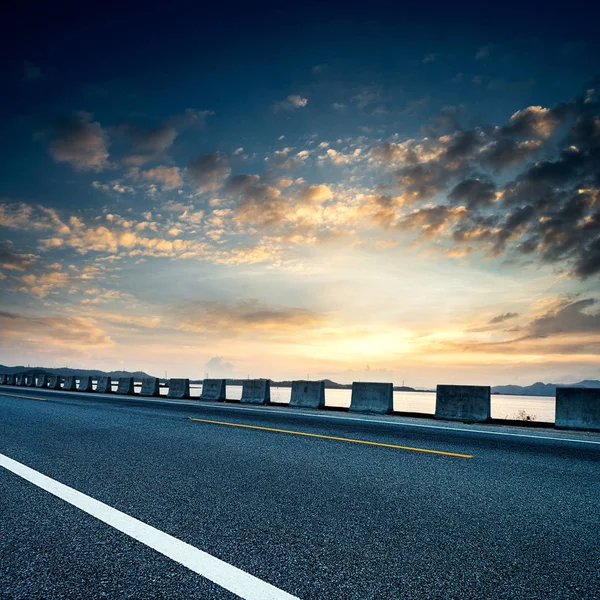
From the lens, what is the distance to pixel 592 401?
36.6 ft

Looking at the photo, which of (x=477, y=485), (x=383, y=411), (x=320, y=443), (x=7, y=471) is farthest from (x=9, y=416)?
(x=477, y=485)

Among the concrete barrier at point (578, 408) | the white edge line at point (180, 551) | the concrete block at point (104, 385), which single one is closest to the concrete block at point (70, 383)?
the concrete block at point (104, 385)

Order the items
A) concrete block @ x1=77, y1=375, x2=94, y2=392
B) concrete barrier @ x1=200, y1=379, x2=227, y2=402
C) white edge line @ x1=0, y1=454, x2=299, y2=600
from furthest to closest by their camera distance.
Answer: concrete block @ x1=77, y1=375, x2=94, y2=392 < concrete barrier @ x1=200, y1=379, x2=227, y2=402 < white edge line @ x1=0, y1=454, x2=299, y2=600

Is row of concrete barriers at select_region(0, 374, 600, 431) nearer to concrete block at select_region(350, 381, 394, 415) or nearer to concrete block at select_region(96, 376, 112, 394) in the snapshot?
concrete block at select_region(350, 381, 394, 415)

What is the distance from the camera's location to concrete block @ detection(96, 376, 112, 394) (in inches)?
1221

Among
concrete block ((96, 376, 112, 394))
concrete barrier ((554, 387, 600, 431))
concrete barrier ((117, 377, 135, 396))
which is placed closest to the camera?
concrete barrier ((554, 387, 600, 431))

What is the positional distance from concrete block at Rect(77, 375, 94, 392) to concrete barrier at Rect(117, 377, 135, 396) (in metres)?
6.13

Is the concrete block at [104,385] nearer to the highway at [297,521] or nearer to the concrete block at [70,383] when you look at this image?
the concrete block at [70,383]

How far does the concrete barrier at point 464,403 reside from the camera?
42.1ft

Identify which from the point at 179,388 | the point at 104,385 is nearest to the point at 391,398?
the point at 179,388

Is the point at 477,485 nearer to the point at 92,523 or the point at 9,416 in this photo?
the point at 92,523

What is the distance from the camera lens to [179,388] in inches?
927

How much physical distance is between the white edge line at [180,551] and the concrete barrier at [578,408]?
9.98 m

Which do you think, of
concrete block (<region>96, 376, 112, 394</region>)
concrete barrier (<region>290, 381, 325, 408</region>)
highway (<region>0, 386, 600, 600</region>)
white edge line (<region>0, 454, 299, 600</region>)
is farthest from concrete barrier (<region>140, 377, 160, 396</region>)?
white edge line (<region>0, 454, 299, 600</region>)
